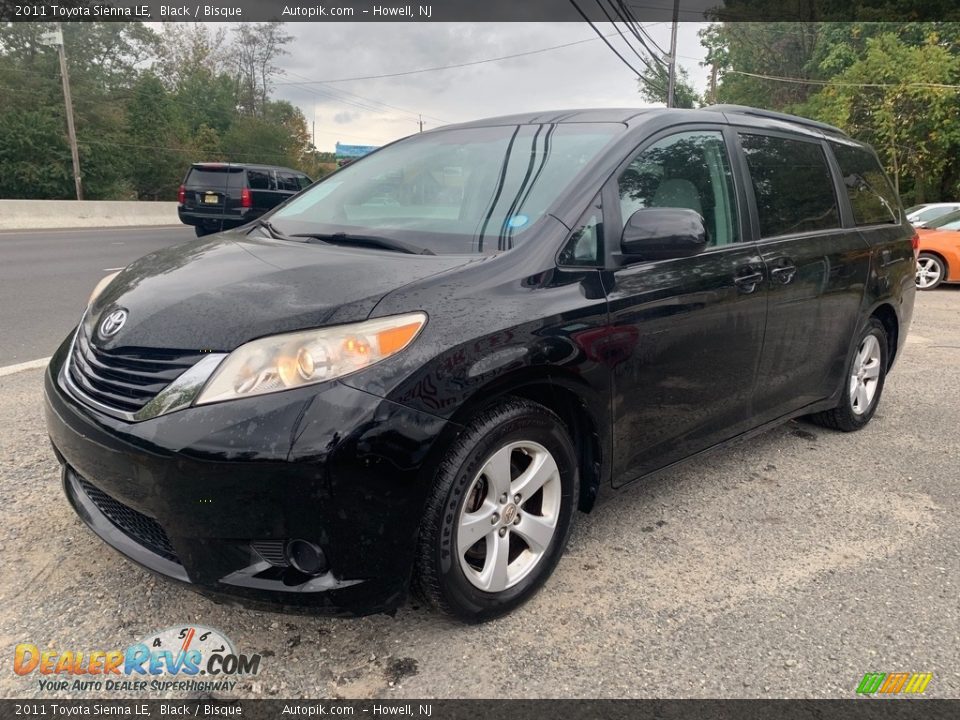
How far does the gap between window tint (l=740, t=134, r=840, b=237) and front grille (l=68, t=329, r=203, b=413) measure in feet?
8.50

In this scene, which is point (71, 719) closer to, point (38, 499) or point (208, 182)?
point (38, 499)

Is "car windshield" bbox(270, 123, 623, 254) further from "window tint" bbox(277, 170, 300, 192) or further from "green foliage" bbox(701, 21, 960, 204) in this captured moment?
"green foliage" bbox(701, 21, 960, 204)

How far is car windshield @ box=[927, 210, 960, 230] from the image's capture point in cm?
1197

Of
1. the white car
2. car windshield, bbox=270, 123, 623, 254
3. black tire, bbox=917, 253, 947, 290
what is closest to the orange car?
black tire, bbox=917, 253, 947, 290

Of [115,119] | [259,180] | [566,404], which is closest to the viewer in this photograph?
[566,404]

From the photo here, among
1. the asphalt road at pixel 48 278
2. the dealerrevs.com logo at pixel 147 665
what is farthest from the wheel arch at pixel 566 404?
the asphalt road at pixel 48 278

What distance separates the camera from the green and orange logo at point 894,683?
2.16m

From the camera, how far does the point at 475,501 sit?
230 centimetres

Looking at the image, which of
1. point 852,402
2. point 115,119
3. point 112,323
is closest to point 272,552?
point 112,323

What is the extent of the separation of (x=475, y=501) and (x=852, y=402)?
302cm

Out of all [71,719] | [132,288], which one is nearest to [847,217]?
[132,288]

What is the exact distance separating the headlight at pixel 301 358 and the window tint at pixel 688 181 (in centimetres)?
115

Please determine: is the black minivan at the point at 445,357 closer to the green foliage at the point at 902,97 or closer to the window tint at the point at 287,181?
the window tint at the point at 287,181

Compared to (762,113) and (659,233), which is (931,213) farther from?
(659,233)
